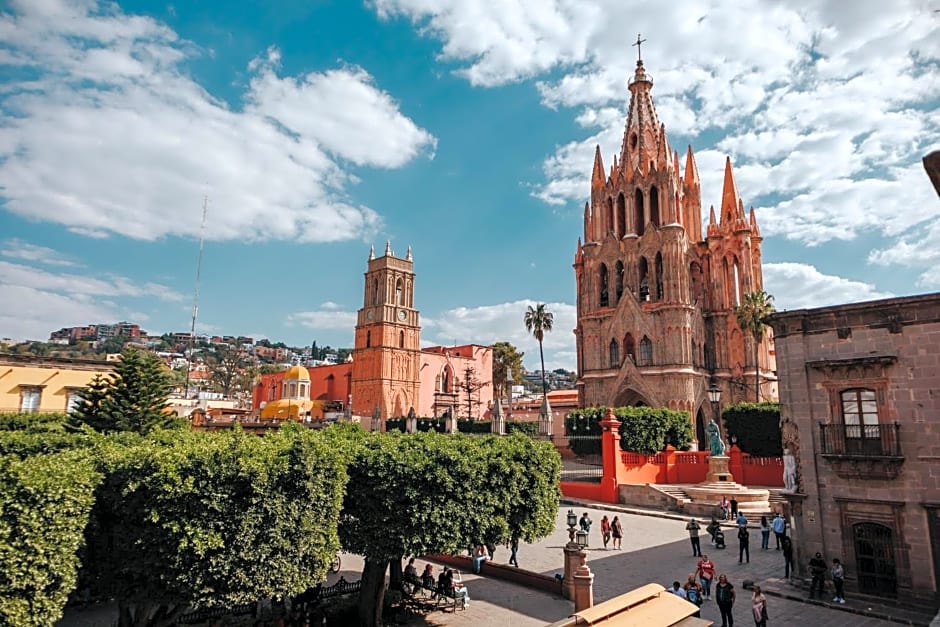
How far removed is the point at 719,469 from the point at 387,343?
4520 cm

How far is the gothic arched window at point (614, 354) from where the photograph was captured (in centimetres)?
4791

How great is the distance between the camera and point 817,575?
14844 mm

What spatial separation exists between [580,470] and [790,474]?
59.1 ft

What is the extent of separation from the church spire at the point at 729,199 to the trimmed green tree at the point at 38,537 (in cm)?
5038

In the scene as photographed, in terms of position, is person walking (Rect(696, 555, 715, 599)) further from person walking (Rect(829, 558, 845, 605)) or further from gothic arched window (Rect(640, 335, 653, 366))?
gothic arched window (Rect(640, 335, 653, 366))

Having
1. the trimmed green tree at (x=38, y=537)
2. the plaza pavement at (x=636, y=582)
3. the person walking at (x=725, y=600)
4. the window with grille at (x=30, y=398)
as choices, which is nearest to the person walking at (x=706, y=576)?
the plaza pavement at (x=636, y=582)

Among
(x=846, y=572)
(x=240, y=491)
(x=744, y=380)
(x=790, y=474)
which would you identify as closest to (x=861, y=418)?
(x=790, y=474)

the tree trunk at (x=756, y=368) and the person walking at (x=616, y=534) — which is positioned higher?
the tree trunk at (x=756, y=368)

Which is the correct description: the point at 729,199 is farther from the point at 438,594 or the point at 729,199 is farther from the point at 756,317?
the point at 438,594

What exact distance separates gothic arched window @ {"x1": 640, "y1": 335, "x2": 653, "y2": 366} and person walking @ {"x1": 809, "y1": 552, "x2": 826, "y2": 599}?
103 ft

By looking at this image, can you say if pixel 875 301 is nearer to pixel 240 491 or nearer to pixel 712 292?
pixel 240 491

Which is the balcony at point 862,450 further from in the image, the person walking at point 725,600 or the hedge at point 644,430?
the hedge at point 644,430

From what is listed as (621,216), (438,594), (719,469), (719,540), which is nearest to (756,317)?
(621,216)

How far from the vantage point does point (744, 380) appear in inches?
1816
